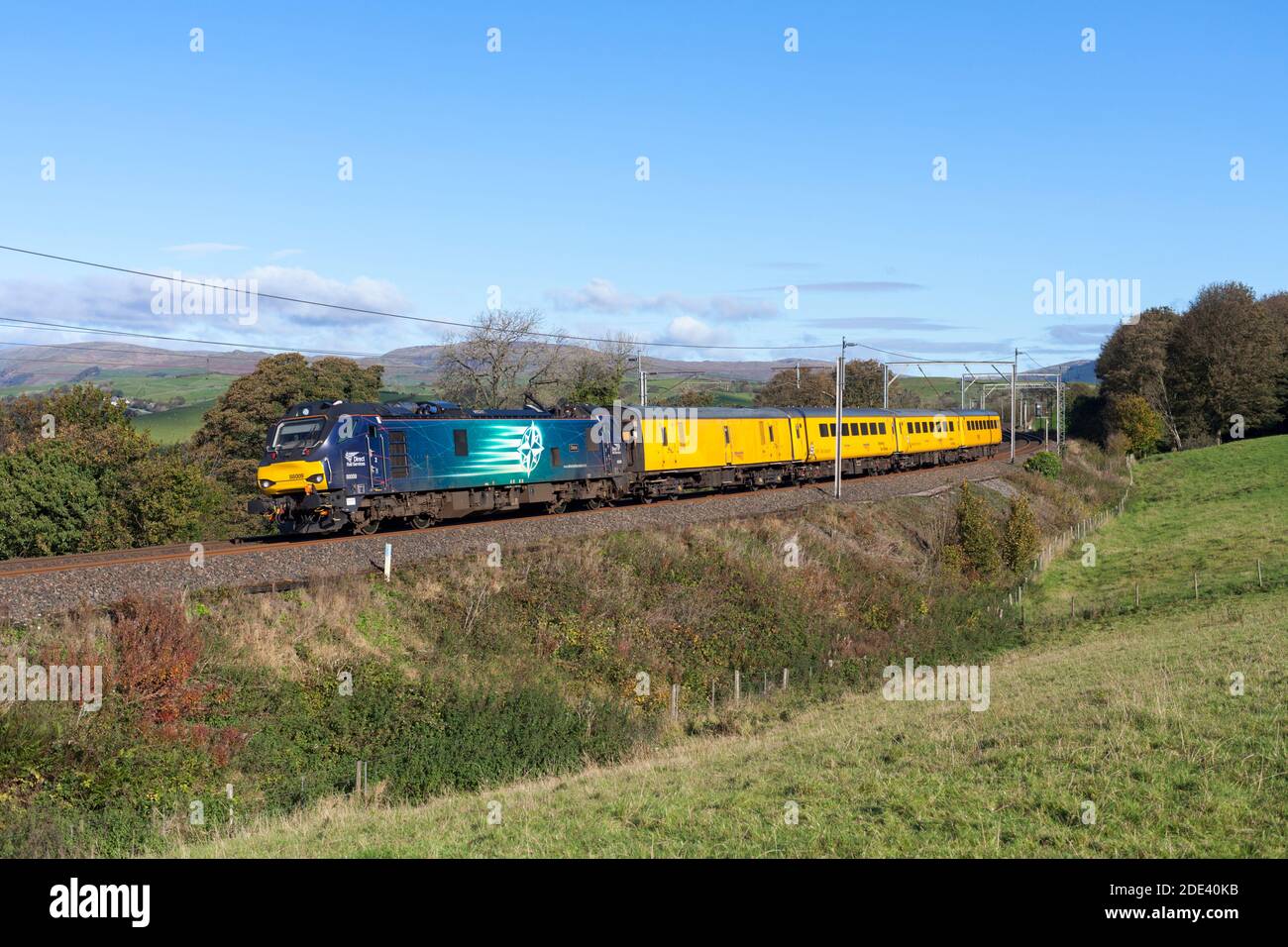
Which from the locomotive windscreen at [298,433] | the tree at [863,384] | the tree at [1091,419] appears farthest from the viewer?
the tree at [863,384]

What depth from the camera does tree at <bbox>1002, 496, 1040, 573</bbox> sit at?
4241cm

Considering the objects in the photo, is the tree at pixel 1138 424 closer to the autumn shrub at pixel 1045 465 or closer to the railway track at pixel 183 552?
the autumn shrub at pixel 1045 465

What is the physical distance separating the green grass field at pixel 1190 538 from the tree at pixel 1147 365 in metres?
17.4

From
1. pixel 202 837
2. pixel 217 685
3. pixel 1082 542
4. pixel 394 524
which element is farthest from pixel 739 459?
pixel 202 837

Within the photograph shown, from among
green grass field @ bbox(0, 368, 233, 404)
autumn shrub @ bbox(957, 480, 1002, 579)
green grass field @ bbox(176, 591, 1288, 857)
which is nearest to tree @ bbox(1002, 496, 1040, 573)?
autumn shrub @ bbox(957, 480, 1002, 579)

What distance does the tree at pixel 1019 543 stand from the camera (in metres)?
42.4

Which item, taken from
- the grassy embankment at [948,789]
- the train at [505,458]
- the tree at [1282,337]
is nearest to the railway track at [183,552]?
the train at [505,458]

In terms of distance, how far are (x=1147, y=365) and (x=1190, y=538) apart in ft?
175

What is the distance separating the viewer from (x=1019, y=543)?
42.4 metres

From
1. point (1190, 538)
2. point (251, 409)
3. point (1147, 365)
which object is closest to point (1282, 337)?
point (1147, 365)

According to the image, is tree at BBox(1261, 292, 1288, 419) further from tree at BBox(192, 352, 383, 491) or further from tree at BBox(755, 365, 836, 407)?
tree at BBox(192, 352, 383, 491)

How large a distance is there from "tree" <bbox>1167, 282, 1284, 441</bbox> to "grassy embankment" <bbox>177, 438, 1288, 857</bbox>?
269ft

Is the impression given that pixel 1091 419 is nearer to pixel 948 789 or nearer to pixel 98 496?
pixel 98 496

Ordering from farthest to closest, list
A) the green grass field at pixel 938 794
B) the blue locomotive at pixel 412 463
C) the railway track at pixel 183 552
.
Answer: the blue locomotive at pixel 412 463, the railway track at pixel 183 552, the green grass field at pixel 938 794
